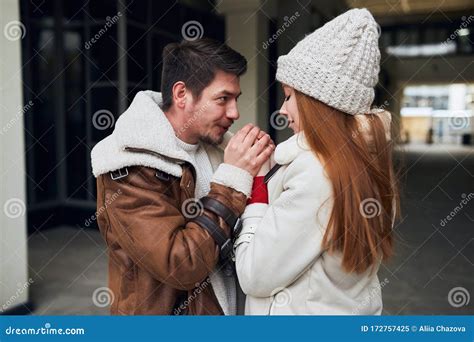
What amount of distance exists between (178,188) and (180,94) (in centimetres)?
31

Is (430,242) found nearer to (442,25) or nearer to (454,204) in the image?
(454,204)

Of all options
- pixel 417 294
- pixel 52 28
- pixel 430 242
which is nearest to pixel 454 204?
pixel 430 242

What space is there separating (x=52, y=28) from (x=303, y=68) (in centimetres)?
552

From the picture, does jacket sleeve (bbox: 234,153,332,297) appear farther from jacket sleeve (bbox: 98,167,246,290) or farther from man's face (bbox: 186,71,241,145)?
man's face (bbox: 186,71,241,145)

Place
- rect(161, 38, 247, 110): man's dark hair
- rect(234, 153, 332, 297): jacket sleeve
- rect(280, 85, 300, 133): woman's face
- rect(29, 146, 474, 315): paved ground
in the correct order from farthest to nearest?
rect(29, 146, 474, 315): paved ground < rect(161, 38, 247, 110): man's dark hair < rect(280, 85, 300, 133): woman's face < rect(234, 153, 332, 297): jacket sleeve

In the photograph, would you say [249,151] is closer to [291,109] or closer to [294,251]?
[291,109]

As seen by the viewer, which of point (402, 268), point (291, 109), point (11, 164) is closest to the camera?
point (291, 109)

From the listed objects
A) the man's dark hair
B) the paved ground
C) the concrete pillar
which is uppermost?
the man's dark hair

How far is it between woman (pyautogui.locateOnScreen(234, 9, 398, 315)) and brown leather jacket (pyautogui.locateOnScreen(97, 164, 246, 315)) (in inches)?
4.0

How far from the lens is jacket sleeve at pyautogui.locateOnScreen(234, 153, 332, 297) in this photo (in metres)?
1.04

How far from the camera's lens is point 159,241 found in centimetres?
109

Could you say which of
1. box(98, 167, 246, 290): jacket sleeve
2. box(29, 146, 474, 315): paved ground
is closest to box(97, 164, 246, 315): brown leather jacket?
box(98, 167, 246, 290): jacket sleeve

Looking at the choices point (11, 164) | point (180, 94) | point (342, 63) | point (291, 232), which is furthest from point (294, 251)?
point (11, 164)

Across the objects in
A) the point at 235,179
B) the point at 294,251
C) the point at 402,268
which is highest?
the point at 235,179
